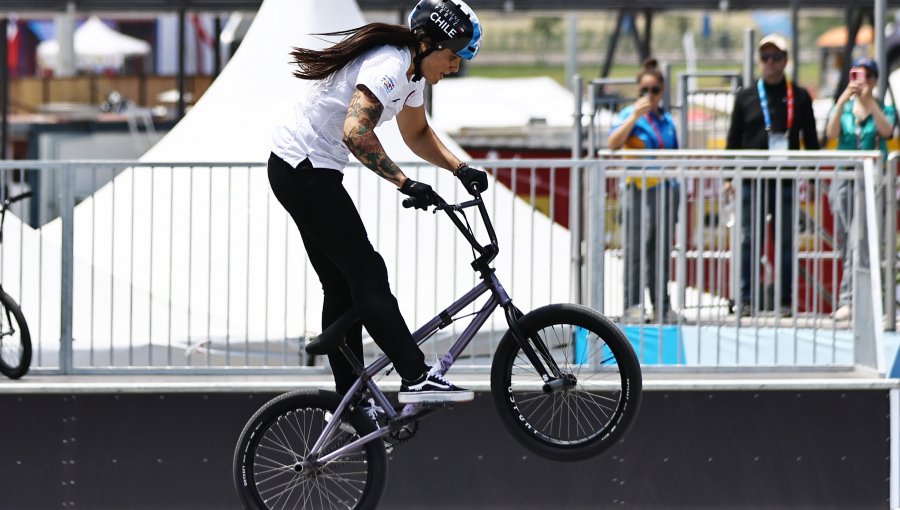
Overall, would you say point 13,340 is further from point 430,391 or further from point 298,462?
point 430,391

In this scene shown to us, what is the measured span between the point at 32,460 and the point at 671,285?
10.8ft

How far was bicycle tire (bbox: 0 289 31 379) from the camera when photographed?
8.02m

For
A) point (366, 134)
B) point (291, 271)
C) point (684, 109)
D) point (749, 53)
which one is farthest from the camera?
point (749, 53)

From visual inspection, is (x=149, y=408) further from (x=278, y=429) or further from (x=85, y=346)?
(x=278, y=429)

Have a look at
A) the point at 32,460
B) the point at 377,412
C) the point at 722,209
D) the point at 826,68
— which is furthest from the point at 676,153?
the point at 826,68

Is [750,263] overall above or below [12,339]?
above

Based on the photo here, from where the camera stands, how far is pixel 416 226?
8.21 m

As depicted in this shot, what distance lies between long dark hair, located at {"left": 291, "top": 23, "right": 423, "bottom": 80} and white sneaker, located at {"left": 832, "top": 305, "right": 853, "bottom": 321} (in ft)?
11.0

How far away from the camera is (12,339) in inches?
319

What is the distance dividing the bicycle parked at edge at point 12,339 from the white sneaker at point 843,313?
4.09 meters

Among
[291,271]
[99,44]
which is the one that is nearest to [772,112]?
[291,271]

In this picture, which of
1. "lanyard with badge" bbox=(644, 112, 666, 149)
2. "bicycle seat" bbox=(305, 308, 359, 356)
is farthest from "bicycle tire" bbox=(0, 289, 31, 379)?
"lanyard with badge" bbox=(644, 112, 666, 149)

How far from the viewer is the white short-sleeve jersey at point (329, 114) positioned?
19.7 feet

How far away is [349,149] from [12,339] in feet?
9.71
